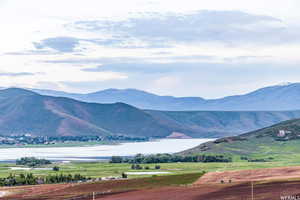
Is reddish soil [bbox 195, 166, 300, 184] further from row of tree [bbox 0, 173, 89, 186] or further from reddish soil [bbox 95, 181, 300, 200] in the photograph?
row of tree [bbox 0, 173, 89, 186]

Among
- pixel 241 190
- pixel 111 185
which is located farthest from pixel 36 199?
pixel 241 190

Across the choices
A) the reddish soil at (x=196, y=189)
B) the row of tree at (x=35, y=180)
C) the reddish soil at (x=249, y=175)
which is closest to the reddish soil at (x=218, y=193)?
the reddish soil at (x=196, y=189)

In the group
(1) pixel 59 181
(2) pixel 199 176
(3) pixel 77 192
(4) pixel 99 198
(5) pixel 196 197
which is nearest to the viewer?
(5) pixel 196 197

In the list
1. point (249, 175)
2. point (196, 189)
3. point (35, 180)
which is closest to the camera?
point (196, 189)

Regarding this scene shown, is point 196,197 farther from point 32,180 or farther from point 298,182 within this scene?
point 32,180

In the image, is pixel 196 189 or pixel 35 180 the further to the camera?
pixel 35 180

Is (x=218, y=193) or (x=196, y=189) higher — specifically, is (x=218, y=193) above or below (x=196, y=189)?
below

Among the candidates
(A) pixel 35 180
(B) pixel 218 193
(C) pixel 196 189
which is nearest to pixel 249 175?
(C) pixel 196 189

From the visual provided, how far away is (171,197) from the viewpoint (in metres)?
121

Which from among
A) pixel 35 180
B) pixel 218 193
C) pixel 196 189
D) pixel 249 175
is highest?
pixel 35 180

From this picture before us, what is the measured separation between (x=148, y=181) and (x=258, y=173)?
24583mm

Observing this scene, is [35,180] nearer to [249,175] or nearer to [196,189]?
[249,175]

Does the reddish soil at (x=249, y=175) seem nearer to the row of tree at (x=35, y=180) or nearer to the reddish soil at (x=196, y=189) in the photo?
the reddish soil at (x=196, y=189)

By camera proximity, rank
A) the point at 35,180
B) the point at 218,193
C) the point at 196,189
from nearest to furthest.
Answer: the point at 218,193 < the point at 196,189 < the point at 35,180
